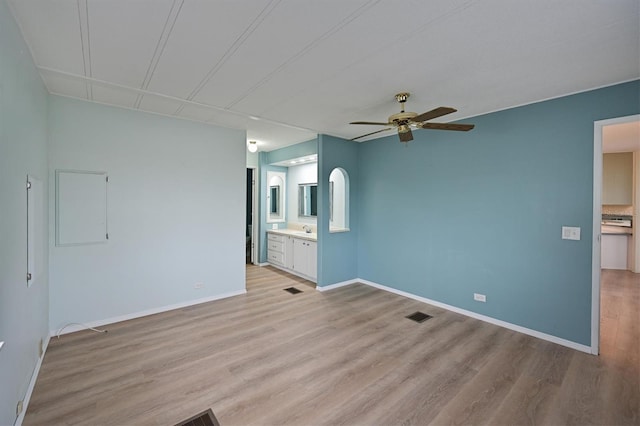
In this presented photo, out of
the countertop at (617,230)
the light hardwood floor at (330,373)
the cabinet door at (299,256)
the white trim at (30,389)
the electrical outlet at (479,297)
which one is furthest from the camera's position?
the countertop at (617,230)

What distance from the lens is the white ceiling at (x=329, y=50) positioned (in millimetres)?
1693

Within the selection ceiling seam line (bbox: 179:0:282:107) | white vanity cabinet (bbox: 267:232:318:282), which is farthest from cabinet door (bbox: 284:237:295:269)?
ceiling seam line (bbox: 179:0:282:107)

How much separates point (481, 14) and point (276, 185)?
5.64 meters

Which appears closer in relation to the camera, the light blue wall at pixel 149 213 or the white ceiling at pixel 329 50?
the white ceiling at pixel 329 50

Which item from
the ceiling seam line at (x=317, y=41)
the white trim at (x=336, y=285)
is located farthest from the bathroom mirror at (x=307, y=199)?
the ceiling seam line at (x=317, y=41)

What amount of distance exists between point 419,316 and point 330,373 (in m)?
1.80

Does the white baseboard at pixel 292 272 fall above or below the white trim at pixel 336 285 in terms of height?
above

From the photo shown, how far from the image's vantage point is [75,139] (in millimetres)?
3154

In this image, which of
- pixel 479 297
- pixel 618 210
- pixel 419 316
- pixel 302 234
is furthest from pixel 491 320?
pixel 618 210

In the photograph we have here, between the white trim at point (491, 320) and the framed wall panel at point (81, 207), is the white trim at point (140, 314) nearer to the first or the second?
the framed wall panel at point (81, 207)

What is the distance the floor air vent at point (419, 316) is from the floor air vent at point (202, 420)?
263 cm

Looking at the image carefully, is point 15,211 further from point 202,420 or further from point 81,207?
point 202,420

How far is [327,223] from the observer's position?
4828 mm

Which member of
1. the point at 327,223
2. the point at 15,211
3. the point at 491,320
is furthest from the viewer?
the point at 327,223
